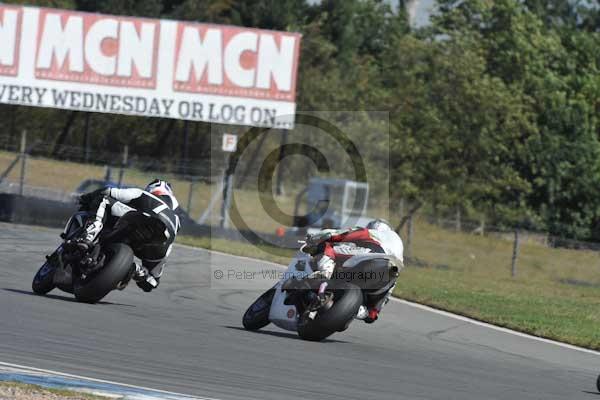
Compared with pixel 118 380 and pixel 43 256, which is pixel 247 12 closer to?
pixel 43 256

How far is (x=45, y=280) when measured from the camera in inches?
502

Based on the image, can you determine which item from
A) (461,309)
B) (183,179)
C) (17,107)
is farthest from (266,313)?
(17,107)

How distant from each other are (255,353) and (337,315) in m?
1.41

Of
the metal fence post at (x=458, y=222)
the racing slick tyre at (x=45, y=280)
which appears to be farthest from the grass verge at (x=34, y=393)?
the metal fence post at (x=458, y=222)

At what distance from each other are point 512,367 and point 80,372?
16.9ft

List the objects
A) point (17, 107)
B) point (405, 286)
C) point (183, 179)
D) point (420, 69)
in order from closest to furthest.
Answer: point (405, 286) < point (183, 179) < point (420, 69) < point (17, 107)

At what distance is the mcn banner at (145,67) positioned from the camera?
3181cm

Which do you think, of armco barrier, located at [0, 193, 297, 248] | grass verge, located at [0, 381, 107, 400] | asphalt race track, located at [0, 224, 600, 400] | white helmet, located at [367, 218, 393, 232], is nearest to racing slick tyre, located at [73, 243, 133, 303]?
asphalt race track, located at [0, 224, 600, 400]

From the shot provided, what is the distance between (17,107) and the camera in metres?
48.7

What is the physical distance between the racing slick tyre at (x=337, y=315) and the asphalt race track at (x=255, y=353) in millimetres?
177

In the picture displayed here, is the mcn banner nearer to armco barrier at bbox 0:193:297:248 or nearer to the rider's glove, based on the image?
armco barrier at bbox 0:193:297:248

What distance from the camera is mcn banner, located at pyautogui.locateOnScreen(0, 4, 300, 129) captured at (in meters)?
31.8

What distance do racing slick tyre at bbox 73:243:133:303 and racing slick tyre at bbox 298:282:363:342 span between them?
5.98 ft

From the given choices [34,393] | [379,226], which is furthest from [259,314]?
[34,393]
